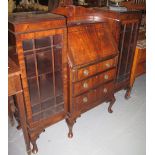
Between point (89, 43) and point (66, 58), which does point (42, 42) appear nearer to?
point (66, 58)

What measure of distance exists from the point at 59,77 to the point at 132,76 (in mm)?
1524

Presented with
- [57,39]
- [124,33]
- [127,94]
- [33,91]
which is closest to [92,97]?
[33,91]

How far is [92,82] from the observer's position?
2.12m

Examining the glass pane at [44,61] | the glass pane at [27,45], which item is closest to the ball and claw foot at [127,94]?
the glass pane at [44,61]

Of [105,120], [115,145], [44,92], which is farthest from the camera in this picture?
[105,120]

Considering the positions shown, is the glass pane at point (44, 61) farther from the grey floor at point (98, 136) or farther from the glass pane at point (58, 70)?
the grey floor at point (98, 136)

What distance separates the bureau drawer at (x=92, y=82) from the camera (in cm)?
200

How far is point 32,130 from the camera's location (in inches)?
74.7

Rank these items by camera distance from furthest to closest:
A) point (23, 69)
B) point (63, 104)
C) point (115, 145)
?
point (115, 145) → point (63, 104) → point (23, 69)

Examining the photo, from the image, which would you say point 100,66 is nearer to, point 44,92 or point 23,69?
point 44,92

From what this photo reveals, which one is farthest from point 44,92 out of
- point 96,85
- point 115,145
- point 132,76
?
point 132,76

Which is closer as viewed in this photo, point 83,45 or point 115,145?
point 83,45

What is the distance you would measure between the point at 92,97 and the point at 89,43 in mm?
666

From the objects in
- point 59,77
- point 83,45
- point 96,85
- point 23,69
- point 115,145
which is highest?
point 83,45
